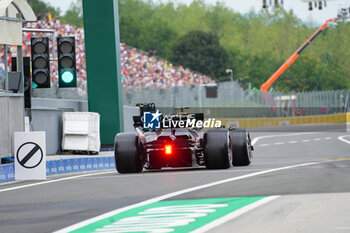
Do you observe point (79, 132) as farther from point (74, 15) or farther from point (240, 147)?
point (74, 15)

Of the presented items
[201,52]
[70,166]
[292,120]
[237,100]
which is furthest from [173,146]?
[201,52]

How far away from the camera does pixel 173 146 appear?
1723 centimetres

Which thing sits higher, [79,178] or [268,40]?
[268,40]

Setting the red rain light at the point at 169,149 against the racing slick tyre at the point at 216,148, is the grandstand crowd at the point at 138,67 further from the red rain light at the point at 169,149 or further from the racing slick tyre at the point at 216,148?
the red rain light at the point at 169,149

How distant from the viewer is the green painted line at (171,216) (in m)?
8.77

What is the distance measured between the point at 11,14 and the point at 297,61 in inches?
4711

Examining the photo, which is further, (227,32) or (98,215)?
(227,32)

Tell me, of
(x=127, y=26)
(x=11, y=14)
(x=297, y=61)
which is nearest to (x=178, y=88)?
(x=11, y=14)

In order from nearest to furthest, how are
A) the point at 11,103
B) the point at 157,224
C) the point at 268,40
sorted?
the point at 157,224, the point at 11,103, the point at 268,40

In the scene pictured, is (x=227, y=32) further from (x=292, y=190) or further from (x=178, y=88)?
(x=292, y=190)

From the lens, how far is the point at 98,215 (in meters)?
9.96

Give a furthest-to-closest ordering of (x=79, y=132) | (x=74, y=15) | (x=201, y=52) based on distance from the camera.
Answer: (x=74, y=15) → (x=201, y=52) → (x=79, y=132)

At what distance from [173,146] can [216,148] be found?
80 centimetres

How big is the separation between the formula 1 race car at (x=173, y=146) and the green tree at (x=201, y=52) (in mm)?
115013
